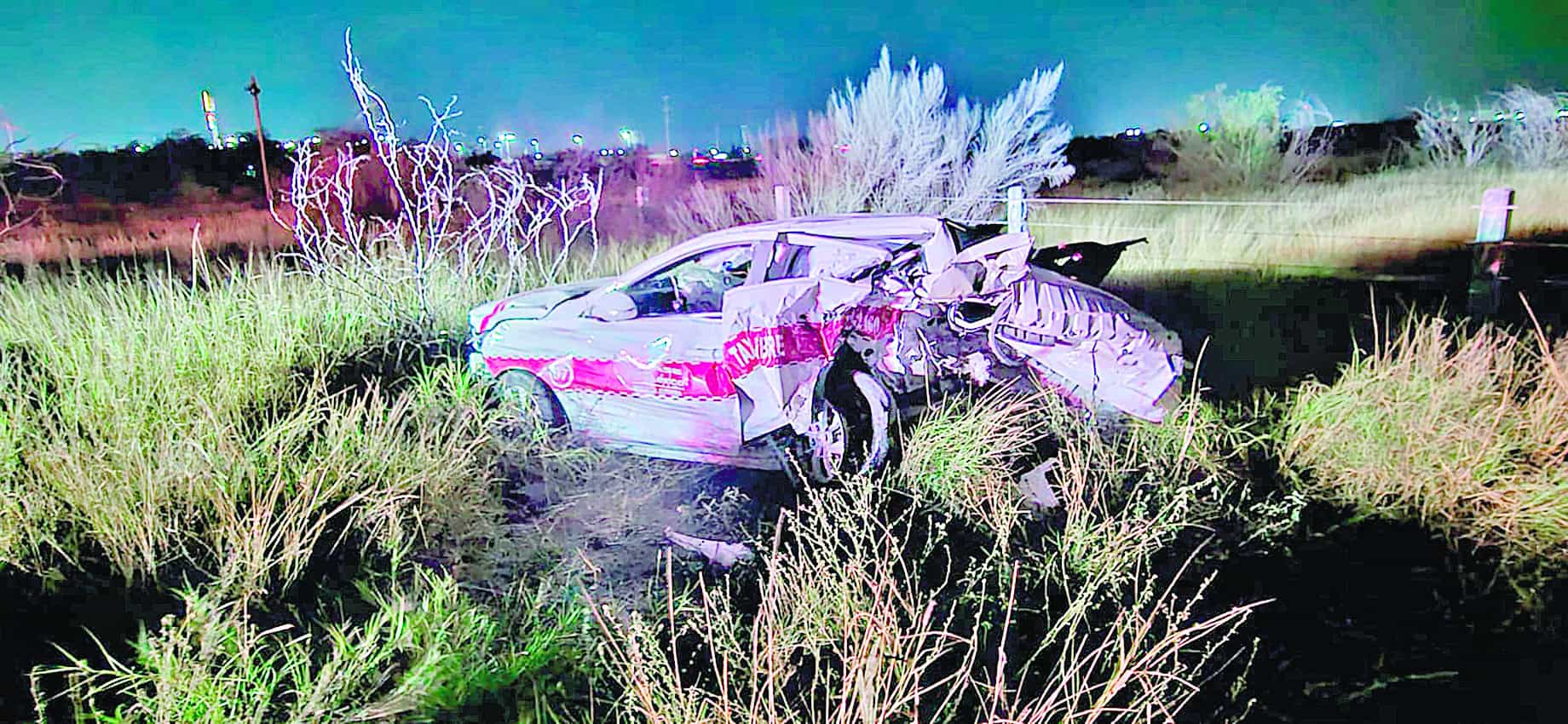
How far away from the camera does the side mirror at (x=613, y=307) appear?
379 cm

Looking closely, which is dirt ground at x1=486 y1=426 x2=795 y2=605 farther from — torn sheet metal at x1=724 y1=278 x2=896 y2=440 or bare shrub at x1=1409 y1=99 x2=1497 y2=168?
bare shrub at x1=1409 y1=99 x2=1497 y2=168

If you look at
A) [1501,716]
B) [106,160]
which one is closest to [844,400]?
[1501,716]

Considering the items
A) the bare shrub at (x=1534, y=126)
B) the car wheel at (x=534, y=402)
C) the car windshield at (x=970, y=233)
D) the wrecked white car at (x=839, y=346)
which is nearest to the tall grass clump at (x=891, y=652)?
the wrecked white car at (x=839, y=346)

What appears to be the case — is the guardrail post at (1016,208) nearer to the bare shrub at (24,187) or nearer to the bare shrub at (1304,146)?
the bare shrub at (1304,146)

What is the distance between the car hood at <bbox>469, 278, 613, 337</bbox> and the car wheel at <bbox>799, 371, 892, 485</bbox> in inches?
47.4

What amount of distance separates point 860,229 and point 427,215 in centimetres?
306

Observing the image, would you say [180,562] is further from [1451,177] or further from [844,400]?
[1451,177]

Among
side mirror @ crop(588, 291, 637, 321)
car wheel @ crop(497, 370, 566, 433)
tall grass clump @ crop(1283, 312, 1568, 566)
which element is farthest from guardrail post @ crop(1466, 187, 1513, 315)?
car wheel @ crop(497, 370, 566, 433)

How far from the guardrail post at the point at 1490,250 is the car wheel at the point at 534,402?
4695 mm

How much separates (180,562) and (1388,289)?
5962mm

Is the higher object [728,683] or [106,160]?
[106,160]

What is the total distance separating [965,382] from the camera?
3.70 metres

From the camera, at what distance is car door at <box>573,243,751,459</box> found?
11.6 feet

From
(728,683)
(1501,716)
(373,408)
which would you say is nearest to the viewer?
(728,683)
